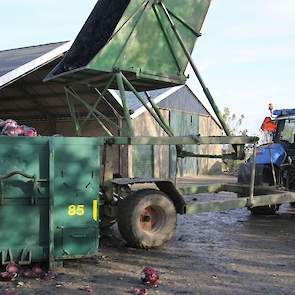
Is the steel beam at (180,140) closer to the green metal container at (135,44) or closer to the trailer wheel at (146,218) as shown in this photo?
the trailer wheel at (146,218)

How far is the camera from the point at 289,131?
1159cm

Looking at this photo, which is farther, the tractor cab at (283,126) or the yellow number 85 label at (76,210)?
the tractor cab at (283,126)

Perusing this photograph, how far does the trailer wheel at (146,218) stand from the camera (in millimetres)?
7484

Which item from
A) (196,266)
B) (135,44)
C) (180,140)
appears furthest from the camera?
(135,44)

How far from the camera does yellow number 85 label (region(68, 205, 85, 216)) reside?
6402 mm

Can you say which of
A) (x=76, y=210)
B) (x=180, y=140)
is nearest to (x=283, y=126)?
(x=180, y=140)

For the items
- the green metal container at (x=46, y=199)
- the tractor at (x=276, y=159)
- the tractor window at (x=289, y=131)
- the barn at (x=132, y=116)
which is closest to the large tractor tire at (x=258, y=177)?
the tractor at (x=276, y=159)

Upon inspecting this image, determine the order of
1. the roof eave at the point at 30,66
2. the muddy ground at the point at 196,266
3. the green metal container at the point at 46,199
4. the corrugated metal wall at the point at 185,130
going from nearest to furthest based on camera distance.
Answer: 1. the muddy ground at the point at 196,266
2. the green metal container at the point at 46,199
3. the roof eave at the point at 30,66
4. the corrugated metal wall at the point at 185,130

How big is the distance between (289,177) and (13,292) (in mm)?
7157

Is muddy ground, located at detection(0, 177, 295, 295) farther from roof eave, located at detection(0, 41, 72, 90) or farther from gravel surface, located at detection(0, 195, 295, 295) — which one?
roof eave, located at detection(0, 41, 72, 90)

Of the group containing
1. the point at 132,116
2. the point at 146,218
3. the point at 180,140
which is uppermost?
the point at 132,116

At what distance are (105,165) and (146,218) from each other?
1023 mm

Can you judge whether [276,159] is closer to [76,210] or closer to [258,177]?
[258,177]

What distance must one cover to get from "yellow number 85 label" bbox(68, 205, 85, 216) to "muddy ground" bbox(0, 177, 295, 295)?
2.35 feet
